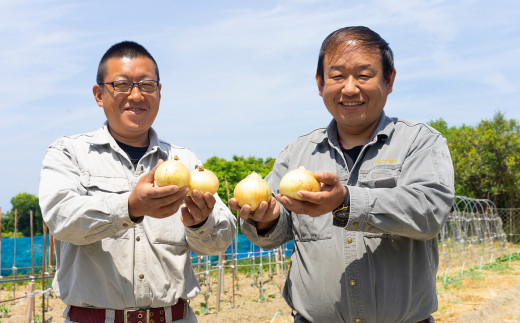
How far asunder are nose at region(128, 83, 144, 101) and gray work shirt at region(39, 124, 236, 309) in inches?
10.9

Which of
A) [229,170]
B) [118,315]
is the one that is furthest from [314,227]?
[229,170]

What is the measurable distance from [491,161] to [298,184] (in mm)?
23097

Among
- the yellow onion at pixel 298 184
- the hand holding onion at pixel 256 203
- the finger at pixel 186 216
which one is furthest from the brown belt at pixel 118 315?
the yellow onion at pixel 298 184

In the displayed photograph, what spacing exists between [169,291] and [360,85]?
55.6 inches

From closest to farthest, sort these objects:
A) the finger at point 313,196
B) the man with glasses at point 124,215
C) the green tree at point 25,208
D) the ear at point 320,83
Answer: the finger at point 313,196 → the man with glasses at point 124,215 → the ear at point 320,83 → the green tree at point 25,208

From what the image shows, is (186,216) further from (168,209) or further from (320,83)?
(320,83)

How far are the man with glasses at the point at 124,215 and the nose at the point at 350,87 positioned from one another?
0.83m

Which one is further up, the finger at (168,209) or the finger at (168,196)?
the finger at (168,196)

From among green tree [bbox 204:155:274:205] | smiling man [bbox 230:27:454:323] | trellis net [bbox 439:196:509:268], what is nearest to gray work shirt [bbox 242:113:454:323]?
smiling man [bbox 230:27:454:323]

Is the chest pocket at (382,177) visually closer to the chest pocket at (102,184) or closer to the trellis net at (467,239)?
the chest pocket at (102,184)

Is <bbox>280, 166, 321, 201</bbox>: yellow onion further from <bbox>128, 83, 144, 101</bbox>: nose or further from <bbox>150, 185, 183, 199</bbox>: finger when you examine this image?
<bbox>128, 83, 144, 101</bbox>: nose

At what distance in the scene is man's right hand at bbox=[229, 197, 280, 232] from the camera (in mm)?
2465

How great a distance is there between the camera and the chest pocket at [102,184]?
109 inches

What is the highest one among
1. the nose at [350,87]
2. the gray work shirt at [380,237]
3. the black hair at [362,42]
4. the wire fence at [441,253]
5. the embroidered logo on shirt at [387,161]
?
the black hair at [362,42]
